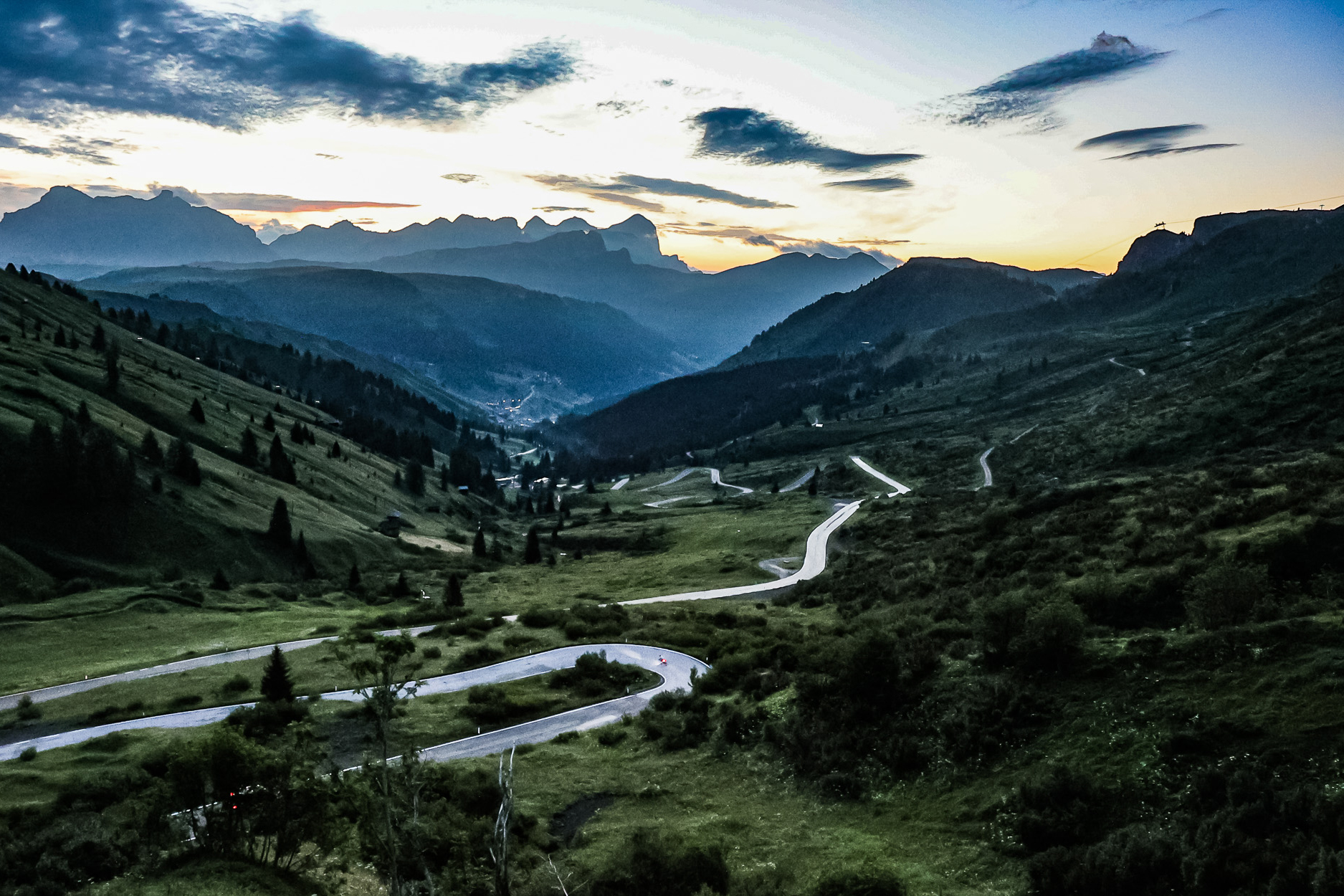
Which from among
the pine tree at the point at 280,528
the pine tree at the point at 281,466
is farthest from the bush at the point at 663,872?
the pine tree at the point at 281,466

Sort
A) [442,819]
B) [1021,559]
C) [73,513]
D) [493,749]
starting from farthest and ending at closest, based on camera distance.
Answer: [73,513] < [1021,559] < [493,749] < [442,819]

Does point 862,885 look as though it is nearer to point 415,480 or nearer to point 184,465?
point 184,465

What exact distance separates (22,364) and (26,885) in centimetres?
14158

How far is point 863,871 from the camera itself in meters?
21.5

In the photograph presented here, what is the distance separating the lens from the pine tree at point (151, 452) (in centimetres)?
10675

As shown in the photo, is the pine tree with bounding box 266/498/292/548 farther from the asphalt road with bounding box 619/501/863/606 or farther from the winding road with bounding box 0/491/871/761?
the asphalt road with bounding box 619/501/863/606

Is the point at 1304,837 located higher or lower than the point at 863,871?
higher

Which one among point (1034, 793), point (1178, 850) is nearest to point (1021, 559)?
point (1034, 793)

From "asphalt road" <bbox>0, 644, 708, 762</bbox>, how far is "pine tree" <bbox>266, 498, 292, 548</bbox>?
6179 cm

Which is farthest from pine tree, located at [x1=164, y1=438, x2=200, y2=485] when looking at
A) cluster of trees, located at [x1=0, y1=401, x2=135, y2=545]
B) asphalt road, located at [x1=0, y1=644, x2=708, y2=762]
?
asphalt road, located at [x1=0, y1=644, x2=708, y2=762]

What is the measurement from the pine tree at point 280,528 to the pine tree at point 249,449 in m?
43.4

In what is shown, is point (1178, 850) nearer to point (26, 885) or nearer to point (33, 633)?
point (26, 885)

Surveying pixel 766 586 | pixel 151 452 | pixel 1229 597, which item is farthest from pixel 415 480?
pixel 1229 597

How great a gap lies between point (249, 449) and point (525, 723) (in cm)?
12051
